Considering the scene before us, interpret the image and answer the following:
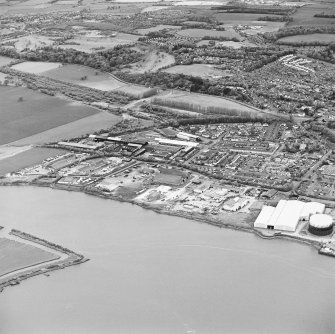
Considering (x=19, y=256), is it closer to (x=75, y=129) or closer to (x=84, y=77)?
(x=75, y=129)

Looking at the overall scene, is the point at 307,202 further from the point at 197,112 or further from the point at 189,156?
the point at 197,112

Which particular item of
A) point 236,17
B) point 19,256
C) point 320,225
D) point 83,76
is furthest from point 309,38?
point 19,256

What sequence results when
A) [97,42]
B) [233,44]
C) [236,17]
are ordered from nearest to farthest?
[233,44], [97,42], [236,17]

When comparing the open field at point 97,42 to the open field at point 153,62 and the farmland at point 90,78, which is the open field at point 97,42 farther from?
the farmland at point 90,78

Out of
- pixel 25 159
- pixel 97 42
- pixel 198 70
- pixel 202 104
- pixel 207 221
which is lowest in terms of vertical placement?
pixel 207 221

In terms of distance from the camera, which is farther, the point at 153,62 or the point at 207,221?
the point at 153,62

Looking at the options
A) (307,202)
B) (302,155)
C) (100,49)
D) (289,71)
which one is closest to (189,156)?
(302,155)

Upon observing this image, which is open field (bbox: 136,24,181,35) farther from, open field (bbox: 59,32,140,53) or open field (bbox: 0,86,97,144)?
open field (bbox: 0,86,97,144)
